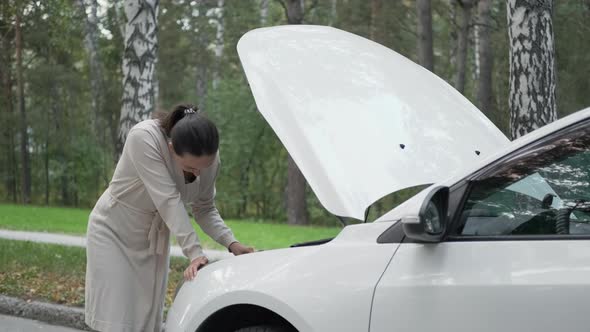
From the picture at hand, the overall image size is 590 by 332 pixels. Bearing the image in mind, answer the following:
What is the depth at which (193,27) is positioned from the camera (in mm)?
28312

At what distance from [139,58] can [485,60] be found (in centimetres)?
1407

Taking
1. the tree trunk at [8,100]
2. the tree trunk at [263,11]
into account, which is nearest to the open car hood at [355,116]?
the tree trunk at [263,11]

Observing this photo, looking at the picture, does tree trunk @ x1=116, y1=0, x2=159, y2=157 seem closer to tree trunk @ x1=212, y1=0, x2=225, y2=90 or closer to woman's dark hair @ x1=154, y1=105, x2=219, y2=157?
woman's dark hair @ x1=154, y1=105, x2=219, y2=157

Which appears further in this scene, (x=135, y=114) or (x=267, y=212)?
(x=267, y=212)

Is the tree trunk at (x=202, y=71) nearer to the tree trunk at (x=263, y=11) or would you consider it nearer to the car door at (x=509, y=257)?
the tree trunk at (x=263, y=11)

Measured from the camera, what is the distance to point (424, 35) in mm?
20328

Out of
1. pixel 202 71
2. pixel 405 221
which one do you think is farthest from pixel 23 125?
pixel 405 221

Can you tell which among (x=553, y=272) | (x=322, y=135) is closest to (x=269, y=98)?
(x=322, y=135)

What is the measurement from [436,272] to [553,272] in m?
0.42

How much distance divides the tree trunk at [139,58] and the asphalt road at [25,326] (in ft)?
9.06

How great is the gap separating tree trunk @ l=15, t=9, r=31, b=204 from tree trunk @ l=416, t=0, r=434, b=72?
58.2 feet

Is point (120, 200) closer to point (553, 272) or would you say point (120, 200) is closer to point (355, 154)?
point (355, 154)

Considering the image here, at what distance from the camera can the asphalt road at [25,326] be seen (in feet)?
23.9

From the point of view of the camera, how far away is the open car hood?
141 inches
